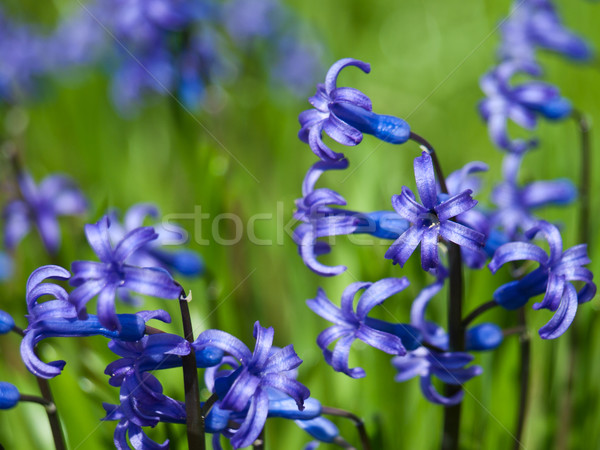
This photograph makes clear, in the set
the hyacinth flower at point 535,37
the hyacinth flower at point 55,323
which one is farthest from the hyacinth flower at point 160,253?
the hyacinth flower at point 535,37

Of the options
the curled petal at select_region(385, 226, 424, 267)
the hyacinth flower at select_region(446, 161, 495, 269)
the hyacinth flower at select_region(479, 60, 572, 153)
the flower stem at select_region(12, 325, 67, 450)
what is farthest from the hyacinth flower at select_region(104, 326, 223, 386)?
A: the hyacinth flower at select_region(479, 60, 572, 153)

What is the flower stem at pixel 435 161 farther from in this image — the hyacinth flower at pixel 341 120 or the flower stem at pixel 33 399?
the flower stem at pixel 33 399

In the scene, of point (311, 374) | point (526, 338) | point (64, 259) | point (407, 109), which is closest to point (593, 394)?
point (526, 338)

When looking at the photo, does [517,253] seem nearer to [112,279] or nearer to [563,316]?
[563,316]

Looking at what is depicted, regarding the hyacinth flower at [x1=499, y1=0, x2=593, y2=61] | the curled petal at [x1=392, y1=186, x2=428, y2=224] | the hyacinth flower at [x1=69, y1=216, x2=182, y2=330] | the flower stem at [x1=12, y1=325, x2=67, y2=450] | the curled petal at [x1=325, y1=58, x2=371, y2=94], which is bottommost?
the flower stem at [x1=12, y1=325, x2=67, y2=450]

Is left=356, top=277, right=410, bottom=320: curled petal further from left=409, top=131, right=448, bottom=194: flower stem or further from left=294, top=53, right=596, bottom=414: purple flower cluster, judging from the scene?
left=409, top=131, right=448, bottom=194: flower stem

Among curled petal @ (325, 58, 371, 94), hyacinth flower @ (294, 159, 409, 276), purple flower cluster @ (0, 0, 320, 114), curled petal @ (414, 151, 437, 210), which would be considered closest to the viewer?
curled petal @ (414, 151, 437, 210)

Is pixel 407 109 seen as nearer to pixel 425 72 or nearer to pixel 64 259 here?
pixel 425 72
